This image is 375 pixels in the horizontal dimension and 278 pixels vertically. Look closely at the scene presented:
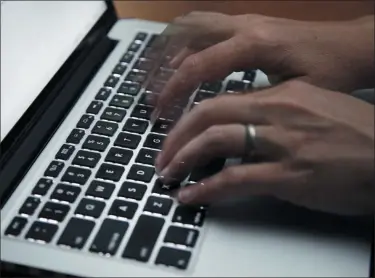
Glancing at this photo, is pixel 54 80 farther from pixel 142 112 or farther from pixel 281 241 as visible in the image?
pixel 281 241

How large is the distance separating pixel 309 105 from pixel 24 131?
0.22 metres

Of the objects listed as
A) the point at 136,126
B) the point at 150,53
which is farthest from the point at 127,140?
the point at 150,53

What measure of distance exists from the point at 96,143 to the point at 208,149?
112 millimetres

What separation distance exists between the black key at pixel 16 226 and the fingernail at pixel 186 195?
0.34ft

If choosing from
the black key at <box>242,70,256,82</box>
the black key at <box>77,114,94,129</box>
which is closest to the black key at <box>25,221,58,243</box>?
the black key at <box>77,114,94,129</box>

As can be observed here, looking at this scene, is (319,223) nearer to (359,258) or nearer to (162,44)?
(359,258)

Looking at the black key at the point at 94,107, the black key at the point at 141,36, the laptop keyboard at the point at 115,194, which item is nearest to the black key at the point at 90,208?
the laptop keyboard at the point at 115,194

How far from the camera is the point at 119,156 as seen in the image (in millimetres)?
414

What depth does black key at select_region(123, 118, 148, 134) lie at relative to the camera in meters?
0.44

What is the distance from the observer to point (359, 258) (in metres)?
0.34

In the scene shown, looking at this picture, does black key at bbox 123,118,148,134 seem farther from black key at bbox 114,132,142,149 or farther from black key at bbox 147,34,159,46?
black key at bbox 147,34,159,46

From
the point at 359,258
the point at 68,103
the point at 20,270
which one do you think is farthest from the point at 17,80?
A: the point at 359,258

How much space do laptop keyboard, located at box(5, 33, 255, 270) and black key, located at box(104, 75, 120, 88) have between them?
2 centimetres

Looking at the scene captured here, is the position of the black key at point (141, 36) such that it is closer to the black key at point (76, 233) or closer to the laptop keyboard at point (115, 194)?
the laptop keyboard at point (115, 194)
